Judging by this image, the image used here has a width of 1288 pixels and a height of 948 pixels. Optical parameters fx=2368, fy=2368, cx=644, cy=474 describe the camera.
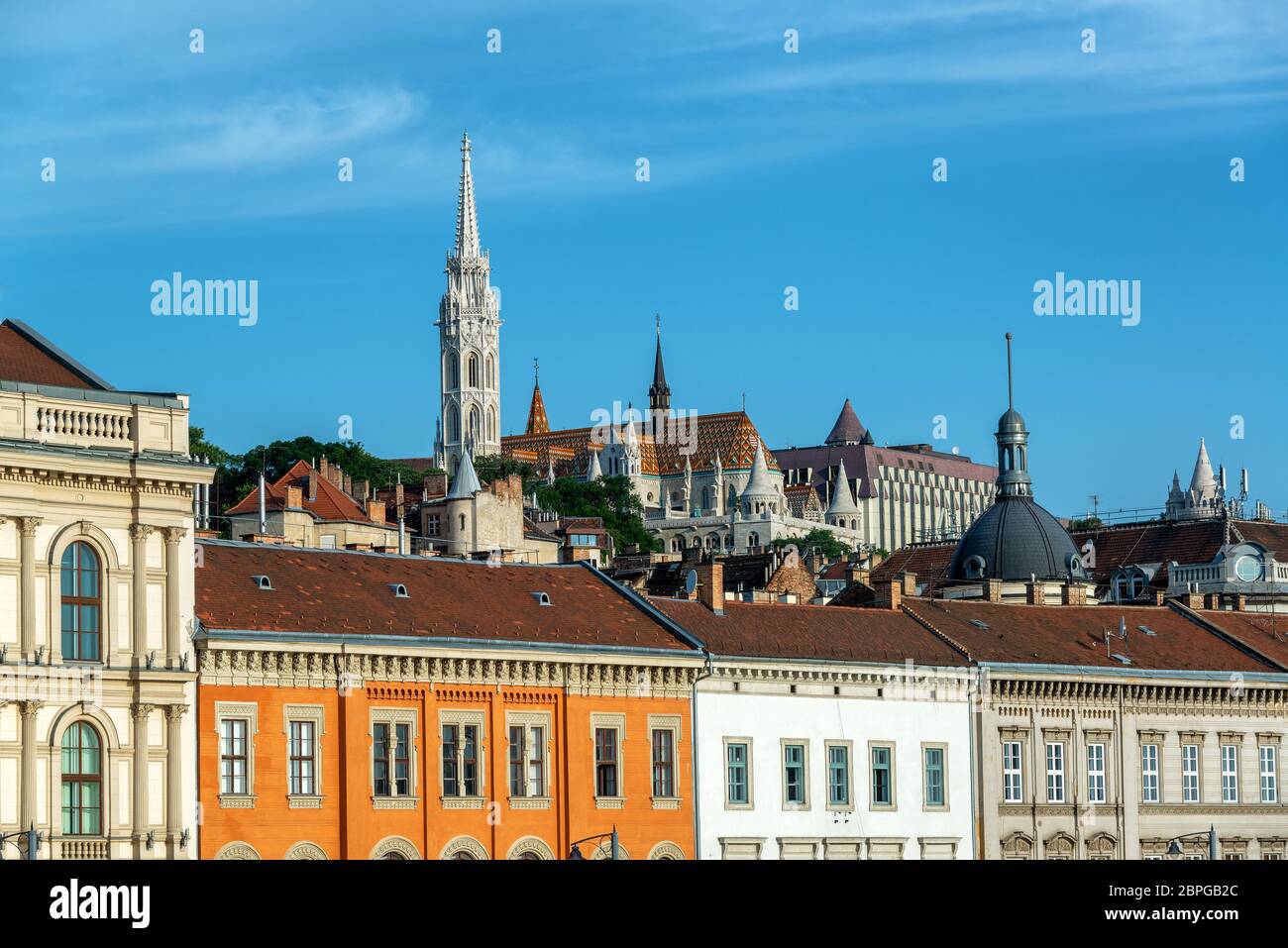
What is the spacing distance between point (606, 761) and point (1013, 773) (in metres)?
16.1

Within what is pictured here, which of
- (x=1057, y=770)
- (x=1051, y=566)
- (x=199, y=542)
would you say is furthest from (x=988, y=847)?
(x=1051, y=566)

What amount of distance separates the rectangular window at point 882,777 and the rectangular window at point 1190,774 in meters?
13.1

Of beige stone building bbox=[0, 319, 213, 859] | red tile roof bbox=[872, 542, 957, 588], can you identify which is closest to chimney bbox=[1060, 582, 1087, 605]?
red tile roof bbox=[872, 542, 957, 588]

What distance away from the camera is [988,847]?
234ft

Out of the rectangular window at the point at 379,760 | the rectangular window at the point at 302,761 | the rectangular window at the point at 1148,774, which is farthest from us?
the rectangular window at the point at 1148,774

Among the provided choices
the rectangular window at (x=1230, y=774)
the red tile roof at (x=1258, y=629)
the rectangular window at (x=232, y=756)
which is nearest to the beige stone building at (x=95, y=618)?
the rectangular window at (x=232, y=756)

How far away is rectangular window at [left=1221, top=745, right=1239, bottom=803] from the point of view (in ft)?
257

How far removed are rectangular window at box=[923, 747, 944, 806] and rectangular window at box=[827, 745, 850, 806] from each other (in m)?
3.32

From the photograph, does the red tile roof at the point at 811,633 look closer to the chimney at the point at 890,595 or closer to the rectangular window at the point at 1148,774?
the chimney at the point at 890,595

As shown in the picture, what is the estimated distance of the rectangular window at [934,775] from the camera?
2771 inches

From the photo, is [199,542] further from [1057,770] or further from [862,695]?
[1057,770]

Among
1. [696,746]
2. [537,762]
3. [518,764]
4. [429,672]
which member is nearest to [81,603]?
[429,672]

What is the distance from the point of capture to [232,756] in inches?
2122
